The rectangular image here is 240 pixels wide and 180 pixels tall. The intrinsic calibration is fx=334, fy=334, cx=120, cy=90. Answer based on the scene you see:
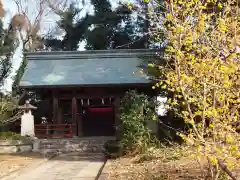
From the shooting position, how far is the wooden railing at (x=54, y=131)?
16.6 metres

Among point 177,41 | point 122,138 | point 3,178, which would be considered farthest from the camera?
point 122,138

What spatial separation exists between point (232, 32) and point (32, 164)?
7684 mm

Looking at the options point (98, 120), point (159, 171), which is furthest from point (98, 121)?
point (159, 171)

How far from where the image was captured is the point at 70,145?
14945mm

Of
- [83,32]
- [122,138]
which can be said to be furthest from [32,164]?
[83,32]

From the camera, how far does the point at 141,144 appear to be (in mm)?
9859

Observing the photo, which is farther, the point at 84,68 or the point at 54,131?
the point at 84,68

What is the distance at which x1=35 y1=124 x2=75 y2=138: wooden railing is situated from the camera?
54.4ft

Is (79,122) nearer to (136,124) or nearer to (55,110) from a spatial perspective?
(55,110)

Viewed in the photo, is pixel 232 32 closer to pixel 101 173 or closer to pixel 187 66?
pixel 187 66

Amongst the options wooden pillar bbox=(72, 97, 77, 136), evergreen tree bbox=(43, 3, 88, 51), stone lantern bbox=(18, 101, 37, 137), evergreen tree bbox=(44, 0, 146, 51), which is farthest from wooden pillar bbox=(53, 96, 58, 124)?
evergreen tree bbox=(43, 3, 88, 51)

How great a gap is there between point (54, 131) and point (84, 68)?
384 centimetres

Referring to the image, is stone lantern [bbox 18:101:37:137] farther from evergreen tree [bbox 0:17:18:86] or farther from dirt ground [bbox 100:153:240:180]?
dirt ground [bbox 100:153:240:180]

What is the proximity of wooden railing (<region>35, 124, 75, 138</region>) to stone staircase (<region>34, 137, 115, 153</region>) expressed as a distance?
126 cm
